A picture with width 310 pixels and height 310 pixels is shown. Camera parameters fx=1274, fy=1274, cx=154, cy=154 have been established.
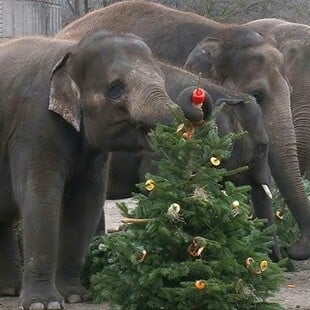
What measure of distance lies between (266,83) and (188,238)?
360cm

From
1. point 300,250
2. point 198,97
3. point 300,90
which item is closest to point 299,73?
point 300,90

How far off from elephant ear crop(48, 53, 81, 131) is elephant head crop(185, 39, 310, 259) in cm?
233

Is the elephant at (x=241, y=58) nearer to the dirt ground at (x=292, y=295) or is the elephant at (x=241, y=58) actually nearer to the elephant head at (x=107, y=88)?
the dirt ground at (x=292, y=295)

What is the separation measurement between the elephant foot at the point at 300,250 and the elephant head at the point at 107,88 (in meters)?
2.20

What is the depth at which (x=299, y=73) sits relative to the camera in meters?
12.3

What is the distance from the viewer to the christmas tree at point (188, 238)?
6.49 m

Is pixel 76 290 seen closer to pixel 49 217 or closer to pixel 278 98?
pixel 49 217

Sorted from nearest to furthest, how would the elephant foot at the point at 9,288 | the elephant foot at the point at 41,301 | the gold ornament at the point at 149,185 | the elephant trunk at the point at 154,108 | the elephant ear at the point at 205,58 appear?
the gold ornament at the point at 149,185 < the elephant trunk at the point at 154,108 < the elephant foot at the point at 41,301 < the elephant foot at the point at 9,288 < the elephant ear at the point at 205,58

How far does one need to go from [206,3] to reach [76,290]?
2380 centimetres

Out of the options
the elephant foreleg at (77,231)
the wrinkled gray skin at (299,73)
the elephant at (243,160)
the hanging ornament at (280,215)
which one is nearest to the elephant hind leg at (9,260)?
the elephant foreleg at (77,231)

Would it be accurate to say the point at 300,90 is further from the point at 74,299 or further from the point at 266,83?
the point at 74,299

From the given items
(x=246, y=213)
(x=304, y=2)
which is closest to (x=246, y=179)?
(x=246, y=213)

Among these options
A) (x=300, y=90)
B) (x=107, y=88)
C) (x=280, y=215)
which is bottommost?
(x=280, y=215)

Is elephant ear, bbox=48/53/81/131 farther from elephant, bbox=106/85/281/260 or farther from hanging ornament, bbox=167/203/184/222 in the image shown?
hanging ornament, bbox=167/203/184/222
